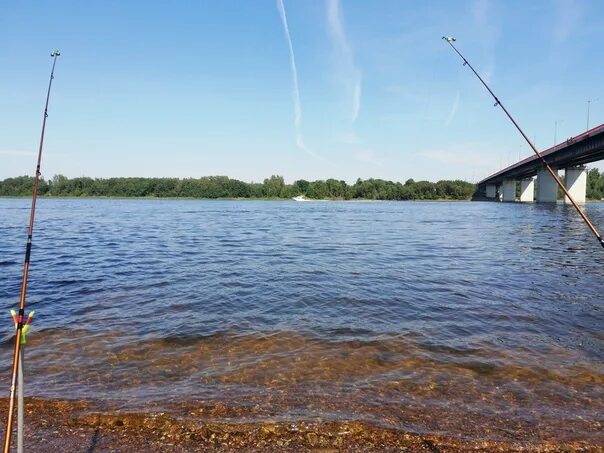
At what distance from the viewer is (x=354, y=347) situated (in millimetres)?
A: 8055

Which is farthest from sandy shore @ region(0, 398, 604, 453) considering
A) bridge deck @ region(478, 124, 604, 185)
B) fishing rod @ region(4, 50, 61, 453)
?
bridge deck @ region(478, 124, 604, 185)

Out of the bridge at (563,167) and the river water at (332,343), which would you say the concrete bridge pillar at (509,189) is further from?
the river water at (332,343)

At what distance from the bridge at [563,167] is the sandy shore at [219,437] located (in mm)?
29218

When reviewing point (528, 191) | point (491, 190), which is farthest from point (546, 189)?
point (491, 190)

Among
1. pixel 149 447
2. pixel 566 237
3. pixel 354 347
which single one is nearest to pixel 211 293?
pixel 354 347

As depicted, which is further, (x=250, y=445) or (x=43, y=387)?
(x=43, y=387)

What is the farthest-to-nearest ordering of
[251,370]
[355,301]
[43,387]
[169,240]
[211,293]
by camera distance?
[169,240] < [211,293] < [355,301] < [251,370] < [43,387]

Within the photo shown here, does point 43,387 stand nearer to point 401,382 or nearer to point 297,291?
point 401,382

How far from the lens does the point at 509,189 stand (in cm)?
13900

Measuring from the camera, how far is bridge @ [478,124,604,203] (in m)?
64.6

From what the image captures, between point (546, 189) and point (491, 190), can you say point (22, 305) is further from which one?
point (491, 190)

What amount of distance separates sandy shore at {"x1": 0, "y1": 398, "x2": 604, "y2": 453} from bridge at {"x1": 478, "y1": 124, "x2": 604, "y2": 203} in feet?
95.9

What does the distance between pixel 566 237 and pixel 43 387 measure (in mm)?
32377

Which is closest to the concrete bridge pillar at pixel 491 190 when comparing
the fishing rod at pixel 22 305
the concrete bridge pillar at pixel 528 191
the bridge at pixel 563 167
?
the bridge at pixel 563 167
